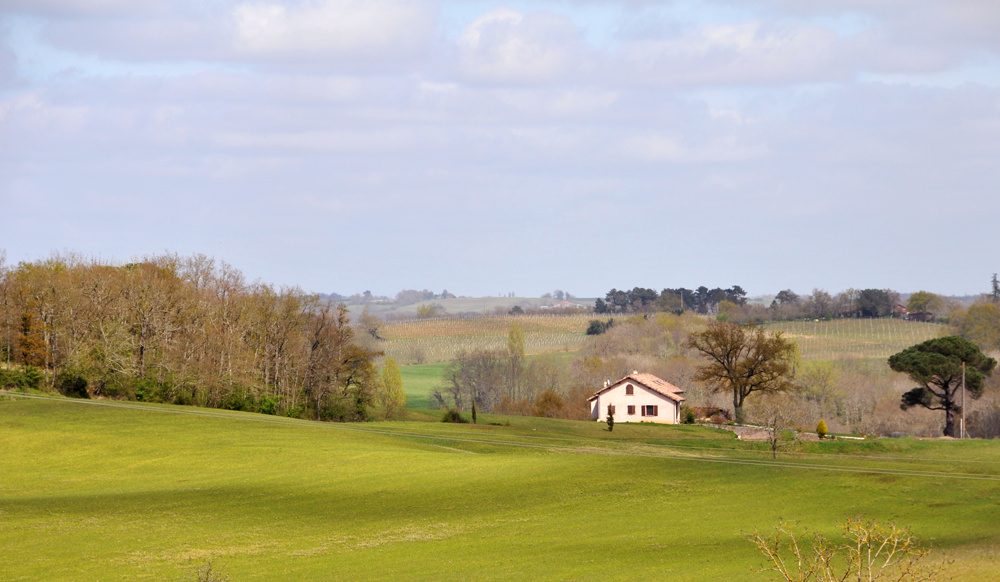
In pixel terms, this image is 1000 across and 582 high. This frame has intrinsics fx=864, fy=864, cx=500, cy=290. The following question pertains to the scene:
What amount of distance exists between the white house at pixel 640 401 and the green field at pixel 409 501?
34.5m

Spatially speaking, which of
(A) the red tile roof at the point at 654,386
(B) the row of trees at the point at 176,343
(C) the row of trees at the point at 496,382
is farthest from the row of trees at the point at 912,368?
(B) the row of trees at the point at 176,343

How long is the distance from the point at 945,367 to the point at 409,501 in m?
65.9

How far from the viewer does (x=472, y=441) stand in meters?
58.9

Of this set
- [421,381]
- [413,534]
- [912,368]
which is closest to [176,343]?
[413,534]

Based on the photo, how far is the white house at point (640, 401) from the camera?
93375 mm

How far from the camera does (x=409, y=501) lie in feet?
115

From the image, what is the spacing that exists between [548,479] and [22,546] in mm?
21785

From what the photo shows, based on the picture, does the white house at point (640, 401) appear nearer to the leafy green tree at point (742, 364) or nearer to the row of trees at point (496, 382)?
the leafy green tree at point (742, 364)

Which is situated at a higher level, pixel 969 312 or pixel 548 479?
pixel 969 312

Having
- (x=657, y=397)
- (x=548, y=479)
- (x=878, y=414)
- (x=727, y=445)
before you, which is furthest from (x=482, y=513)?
(x=878, y=414)

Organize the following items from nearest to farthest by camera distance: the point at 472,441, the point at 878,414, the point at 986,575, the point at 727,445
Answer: the point at 986,575
the point at 472,441
the point at 727,445
the point at 878,414

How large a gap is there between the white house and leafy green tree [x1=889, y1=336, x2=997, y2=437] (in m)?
22.3

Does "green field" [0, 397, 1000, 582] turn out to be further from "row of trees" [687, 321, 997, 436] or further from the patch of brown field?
"row of trees" [687, 321, 997, 436]

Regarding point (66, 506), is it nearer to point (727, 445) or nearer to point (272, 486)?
point (272, 486)
